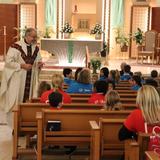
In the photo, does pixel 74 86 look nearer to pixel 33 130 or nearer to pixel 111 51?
pixel 33 130

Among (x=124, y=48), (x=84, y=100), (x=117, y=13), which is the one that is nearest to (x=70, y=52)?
(x=124, y=48)

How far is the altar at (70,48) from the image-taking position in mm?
15109

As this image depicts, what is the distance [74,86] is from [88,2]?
1240 cm

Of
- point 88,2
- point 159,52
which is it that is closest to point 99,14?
point 88,2

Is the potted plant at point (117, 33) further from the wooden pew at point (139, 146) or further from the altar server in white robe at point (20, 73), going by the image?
the wooden pew at point (139, 146)

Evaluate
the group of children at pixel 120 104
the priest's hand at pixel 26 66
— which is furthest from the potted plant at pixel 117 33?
the priest's hand at pixel 26 66

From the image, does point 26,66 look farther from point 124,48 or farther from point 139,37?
point 124,48

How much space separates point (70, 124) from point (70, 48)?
10.5 metres

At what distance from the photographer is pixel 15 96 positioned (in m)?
7.17

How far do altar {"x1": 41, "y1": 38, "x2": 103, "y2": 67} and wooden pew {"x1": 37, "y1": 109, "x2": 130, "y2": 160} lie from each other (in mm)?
10332

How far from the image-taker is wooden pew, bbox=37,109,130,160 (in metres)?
4.65

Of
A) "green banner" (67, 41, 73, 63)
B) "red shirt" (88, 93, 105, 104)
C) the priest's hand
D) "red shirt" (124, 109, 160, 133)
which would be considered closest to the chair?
"green banner" (67, 41, 73, 63)

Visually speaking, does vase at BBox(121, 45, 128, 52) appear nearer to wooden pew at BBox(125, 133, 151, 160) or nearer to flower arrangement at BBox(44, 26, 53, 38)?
flower arrangement at BBox(44, 26, 53, 38)

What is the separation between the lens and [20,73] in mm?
7156
